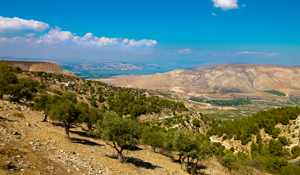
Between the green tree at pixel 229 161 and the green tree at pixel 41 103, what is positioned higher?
the green tree at pixel 41 103

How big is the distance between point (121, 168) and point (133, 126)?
5.57 meters

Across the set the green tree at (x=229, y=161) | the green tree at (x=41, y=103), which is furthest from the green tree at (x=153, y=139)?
the green tree at (x=41, y=103)

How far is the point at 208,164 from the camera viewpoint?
3866cm

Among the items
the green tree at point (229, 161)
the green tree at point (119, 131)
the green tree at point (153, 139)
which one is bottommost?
the green tree at point (229, 161)

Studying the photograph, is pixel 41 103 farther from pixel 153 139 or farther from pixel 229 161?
pixel 229 161

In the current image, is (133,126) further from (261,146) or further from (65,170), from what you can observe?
(261,146)

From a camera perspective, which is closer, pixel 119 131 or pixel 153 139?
pixel 119 131

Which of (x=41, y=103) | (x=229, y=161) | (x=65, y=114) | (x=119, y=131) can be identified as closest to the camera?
(x=119, y=131)

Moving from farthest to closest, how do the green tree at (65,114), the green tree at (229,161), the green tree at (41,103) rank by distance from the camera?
the green tree at (41,103), the green tree at (229,161), the green tree at (65,114)

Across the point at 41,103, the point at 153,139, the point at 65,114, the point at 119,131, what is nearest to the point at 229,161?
the point at 153,139

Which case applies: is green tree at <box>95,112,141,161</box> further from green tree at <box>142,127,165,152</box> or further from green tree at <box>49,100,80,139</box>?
green tree at <box>142,127,165,152</box>

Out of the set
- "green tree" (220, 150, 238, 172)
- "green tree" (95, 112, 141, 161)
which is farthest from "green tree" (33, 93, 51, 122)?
"green tree" (220, 150, 238, 172)

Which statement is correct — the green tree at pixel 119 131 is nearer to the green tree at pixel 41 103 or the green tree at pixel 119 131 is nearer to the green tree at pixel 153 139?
the green tree at pixel 153 139

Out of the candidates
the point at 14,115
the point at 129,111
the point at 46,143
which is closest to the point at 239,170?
the point at 46,143
